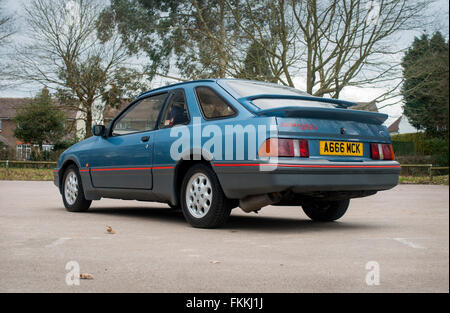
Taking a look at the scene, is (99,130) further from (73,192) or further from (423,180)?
(423,180)

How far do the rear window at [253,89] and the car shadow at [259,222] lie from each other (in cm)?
153

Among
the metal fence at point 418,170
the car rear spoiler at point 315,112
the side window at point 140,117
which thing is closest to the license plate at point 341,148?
the car rear spoiler at point 315,112

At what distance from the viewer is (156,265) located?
4152mm

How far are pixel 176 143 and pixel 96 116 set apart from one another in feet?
109

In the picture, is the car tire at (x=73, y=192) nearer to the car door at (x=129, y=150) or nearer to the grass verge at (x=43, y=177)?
the car door at (x=129, y=150)

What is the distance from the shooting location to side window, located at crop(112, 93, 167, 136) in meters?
7.41

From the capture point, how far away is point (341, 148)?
6043 mm

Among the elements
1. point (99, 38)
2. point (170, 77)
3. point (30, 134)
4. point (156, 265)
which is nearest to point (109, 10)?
point (99, 38)

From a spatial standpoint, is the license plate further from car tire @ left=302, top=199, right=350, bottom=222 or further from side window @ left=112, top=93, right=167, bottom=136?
side window @ left=112, top=93, right=167, bottom=136

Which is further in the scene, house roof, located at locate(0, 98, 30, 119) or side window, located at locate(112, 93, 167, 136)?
house roof, located at locate(0, 98, 30, 119)

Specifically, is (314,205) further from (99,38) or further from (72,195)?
(99,38)

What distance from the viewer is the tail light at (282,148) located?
18.2 ft

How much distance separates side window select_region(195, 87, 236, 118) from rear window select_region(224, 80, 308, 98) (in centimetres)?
19

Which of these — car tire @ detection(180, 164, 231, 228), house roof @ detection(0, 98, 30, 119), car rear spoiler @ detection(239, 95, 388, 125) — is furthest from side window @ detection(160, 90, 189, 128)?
house roof @ detection(0, 98, 30, 119)
